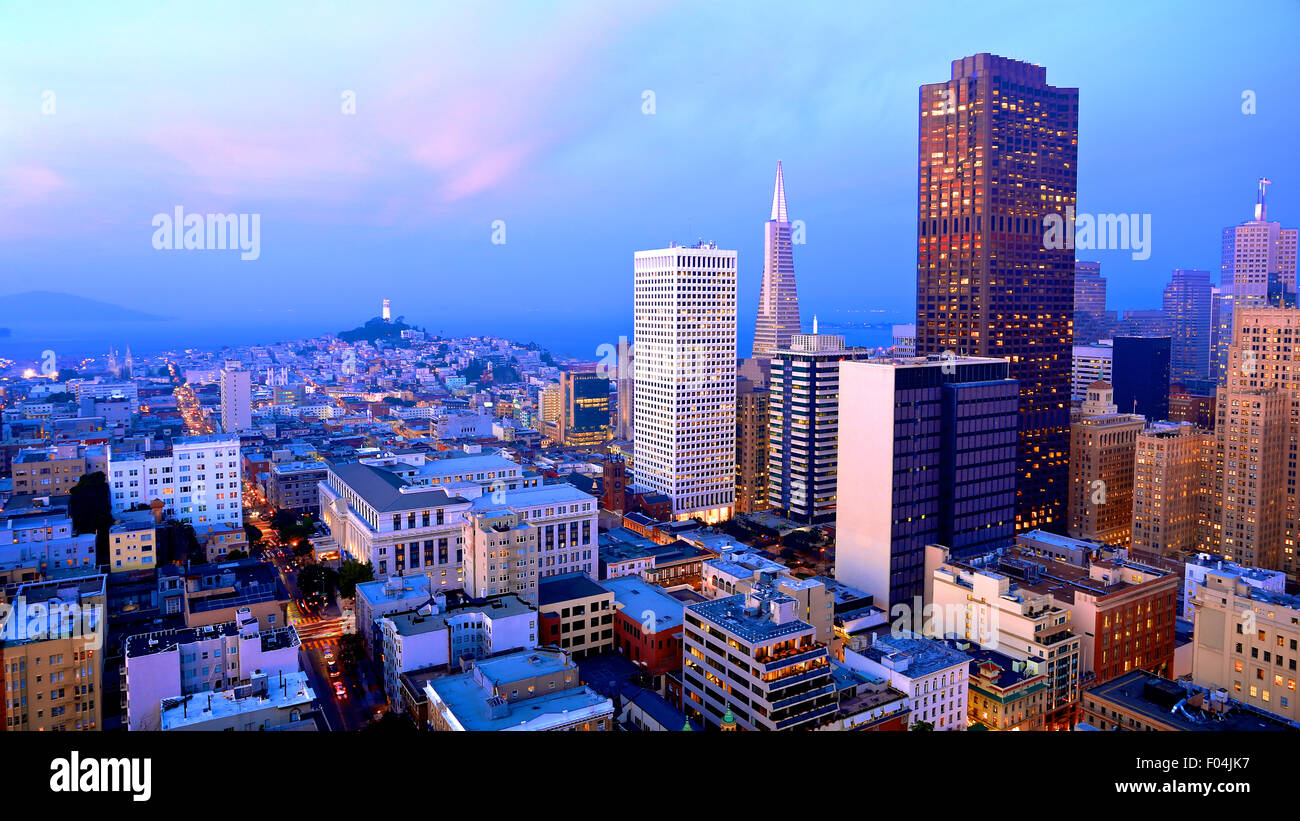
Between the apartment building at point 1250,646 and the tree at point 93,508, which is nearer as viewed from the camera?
the apartment building at point 1250,646

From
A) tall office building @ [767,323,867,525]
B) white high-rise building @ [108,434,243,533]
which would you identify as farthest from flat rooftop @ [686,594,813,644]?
white high-rise building @ [108,434,243,533]

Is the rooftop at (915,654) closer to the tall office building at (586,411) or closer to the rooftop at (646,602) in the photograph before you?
the rooftop at (646,602)

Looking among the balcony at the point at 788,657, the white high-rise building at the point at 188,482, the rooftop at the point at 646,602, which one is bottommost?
the rooftop at the point at 646,602

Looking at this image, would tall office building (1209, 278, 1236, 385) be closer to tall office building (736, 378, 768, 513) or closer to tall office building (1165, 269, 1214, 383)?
tall office building (1165, 269, 1214, 383)

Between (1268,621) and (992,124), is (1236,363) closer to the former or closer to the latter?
(992,124)

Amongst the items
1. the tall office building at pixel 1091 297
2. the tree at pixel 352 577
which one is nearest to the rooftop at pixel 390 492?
the tree at pixel 352 577

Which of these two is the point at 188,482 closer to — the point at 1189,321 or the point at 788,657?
the point at 788,657
